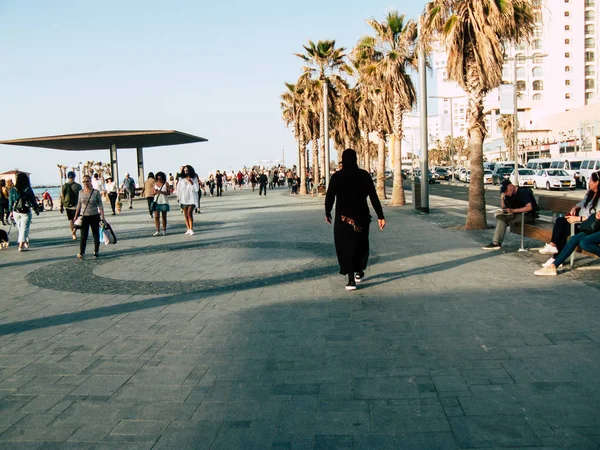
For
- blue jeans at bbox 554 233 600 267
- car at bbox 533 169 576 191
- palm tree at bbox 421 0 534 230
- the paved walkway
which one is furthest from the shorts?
car at bbox 533 169 576 191

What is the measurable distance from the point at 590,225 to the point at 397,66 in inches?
673

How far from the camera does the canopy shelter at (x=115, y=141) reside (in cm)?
3838

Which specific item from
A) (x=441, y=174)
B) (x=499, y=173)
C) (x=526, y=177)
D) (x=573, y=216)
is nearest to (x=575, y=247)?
(x=573, y=216)

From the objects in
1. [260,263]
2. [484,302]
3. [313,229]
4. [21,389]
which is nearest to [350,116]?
[313,229]

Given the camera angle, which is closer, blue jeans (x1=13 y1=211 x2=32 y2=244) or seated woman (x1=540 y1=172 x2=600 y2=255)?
seated woman (x1=540 y1=172 x2=600 y2=255)

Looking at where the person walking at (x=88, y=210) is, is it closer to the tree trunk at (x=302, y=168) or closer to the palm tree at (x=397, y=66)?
the palm tree at (x=397, y=66)

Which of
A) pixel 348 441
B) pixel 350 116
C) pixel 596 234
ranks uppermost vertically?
pixel 350 116

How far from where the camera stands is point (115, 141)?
4194 cm

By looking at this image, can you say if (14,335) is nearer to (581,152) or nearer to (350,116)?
(350,116)

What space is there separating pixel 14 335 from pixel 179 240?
8577 mm

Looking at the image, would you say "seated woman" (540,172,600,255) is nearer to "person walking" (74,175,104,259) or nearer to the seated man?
the seated man

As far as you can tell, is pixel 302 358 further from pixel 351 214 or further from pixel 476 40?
pixel 476 40

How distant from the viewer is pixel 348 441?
11.3 feet

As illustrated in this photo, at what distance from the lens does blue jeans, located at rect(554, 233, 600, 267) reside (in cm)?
801
